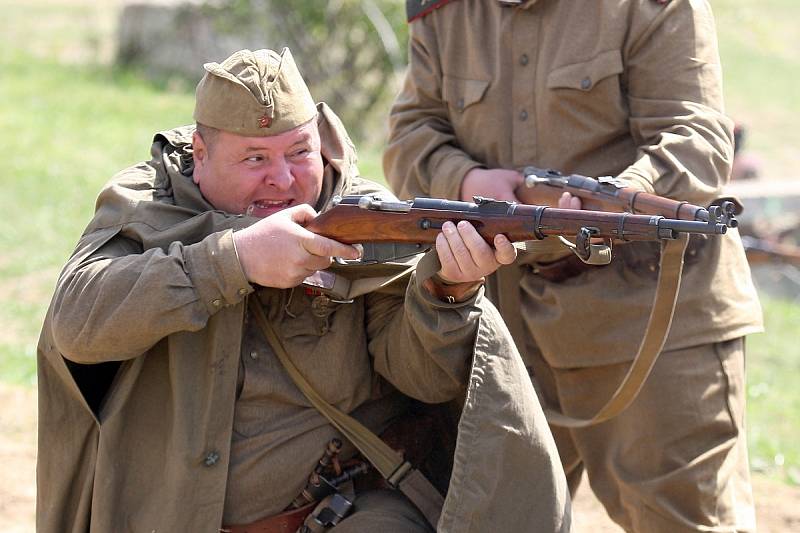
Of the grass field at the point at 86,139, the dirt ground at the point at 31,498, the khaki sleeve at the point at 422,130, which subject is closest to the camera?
the khaki sleeve at the point at 422,130

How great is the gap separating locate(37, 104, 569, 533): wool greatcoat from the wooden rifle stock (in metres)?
0.18

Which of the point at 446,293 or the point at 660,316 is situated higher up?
the point at 446,293

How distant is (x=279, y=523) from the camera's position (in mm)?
3445

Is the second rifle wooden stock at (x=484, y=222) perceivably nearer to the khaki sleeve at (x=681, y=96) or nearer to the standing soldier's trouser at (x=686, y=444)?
the khaki sleeve at (x=681, y=96)

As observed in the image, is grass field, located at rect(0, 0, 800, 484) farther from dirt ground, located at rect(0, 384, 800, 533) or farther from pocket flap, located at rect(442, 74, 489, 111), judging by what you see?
pocket flap, located at rect(442, 74, 489, 111)

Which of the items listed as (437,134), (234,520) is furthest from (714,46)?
(234,520)

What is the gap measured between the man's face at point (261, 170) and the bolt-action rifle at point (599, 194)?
83cm

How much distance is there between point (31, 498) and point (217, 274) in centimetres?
281

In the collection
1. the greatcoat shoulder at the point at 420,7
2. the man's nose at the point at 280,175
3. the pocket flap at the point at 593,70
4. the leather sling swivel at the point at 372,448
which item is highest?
the greatcoat shoulder at the point at 420,7

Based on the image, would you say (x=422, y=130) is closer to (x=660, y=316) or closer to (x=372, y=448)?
(x=660, y=316)

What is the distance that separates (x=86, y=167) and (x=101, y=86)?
14.7 ft

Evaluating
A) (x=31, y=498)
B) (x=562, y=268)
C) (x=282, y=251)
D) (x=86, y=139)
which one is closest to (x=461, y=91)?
(x=562, y=268)

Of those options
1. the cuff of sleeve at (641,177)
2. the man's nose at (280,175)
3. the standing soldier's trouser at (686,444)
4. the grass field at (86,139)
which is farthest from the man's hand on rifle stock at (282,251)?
the grass field at (86,139)

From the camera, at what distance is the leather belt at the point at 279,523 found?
3.43 m
